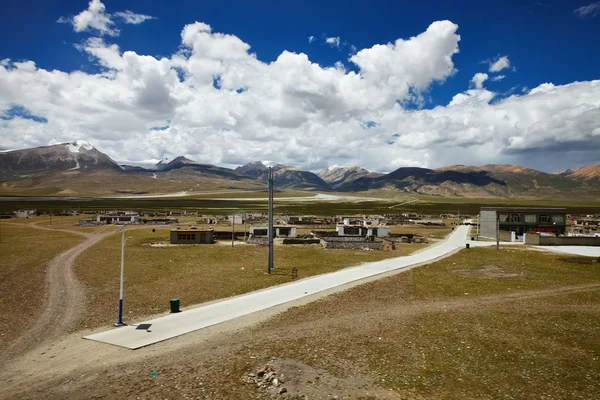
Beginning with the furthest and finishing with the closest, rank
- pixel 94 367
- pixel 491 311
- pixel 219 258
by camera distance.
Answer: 1. pixel 219 258
2. pixel 491 311
3. pixel 94 367

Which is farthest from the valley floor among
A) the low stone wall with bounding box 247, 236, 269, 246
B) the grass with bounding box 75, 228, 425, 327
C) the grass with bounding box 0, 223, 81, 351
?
the low stone wall with bounding box 247, 236, 269, 246

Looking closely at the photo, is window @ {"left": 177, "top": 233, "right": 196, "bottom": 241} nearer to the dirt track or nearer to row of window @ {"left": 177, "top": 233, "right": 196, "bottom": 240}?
row of window @ {"left": 177, "top": 233, "right": 196, "bottom": 240}

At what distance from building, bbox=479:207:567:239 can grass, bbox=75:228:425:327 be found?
40347 mm

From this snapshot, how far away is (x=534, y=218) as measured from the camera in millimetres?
94062

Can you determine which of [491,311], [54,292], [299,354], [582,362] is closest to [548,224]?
[491,311]

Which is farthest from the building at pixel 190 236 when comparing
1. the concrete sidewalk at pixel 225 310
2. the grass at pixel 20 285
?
the concrete sidewalk at pixel 225 310

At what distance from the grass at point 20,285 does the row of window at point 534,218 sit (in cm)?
9610

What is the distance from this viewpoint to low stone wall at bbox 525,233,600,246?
73.1 m

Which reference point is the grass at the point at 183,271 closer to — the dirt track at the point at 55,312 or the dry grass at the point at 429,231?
the dirt track at the point at 55,312

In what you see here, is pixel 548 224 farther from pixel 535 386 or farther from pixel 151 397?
pixel 151 397

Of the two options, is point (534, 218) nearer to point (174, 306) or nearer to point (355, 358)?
point (355, 358)

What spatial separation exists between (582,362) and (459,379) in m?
6.97

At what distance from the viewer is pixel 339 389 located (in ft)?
48.5

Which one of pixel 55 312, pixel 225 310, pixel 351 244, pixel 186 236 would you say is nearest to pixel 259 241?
pixel 186 236
